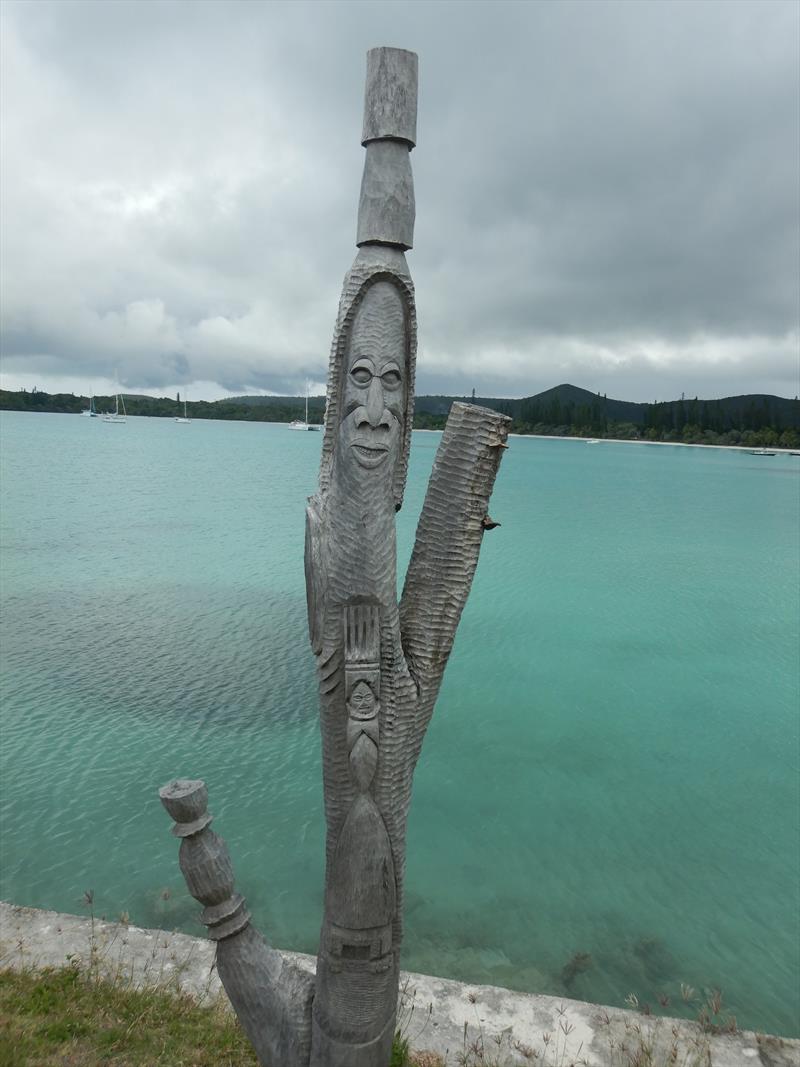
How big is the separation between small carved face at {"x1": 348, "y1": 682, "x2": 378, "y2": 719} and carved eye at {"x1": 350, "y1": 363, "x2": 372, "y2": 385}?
1399 millimetres

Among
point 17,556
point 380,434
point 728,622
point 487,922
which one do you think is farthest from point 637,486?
point 380,434

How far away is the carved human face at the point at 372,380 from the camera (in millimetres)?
3527

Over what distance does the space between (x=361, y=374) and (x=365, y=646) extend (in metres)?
1.26

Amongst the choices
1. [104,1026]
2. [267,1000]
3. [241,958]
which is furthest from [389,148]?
[104,1026]

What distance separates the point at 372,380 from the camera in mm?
3549

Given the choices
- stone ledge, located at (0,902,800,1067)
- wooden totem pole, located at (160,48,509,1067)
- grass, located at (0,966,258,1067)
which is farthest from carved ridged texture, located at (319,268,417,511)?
stone ledge, located at (0,902,800,1067)

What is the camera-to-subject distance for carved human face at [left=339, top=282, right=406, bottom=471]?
353 centimetres

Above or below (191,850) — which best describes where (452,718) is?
below

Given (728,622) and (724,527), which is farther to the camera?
(724,527)

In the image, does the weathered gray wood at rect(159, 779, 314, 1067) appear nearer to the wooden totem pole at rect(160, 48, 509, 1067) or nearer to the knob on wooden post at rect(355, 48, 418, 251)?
the wooden totem pole at rect(160, 48, 509, 1067)

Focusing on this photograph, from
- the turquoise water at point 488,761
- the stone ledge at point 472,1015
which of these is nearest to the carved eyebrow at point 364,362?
the stone ledge at point 472,1015

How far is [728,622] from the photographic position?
15945 millimetres

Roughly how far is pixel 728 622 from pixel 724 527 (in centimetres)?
1422

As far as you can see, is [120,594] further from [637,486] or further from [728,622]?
[637,486]
